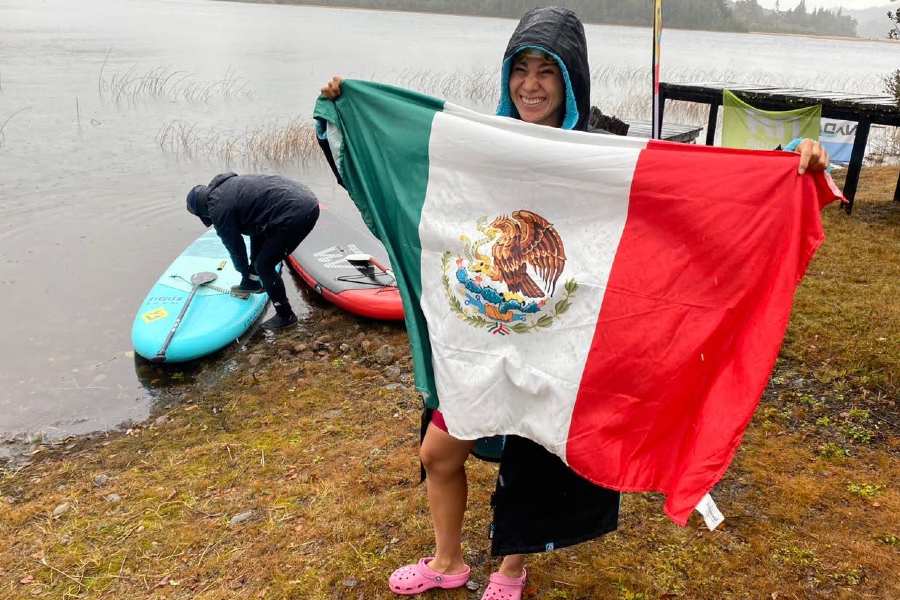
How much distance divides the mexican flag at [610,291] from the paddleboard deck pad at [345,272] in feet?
11.5

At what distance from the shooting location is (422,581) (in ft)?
8.89

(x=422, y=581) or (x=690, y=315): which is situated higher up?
(x=690, y=315)

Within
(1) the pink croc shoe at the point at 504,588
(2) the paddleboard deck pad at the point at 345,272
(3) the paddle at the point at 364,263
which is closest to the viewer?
(1) the pink croc shoe at the point at 504,588

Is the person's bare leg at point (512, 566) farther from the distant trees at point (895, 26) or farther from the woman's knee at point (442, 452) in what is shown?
the distant trees at point (895, 26)

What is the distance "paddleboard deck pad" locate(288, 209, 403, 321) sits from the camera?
6.43m

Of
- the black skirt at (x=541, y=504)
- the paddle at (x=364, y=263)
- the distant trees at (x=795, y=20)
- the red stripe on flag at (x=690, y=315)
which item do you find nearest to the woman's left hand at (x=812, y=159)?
the red stripe on flag at (x=690, y=315)

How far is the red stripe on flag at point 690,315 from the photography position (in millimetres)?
1996

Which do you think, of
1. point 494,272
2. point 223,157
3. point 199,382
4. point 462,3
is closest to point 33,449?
point 199,382

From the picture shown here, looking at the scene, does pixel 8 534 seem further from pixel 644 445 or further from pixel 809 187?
pixel 809 187

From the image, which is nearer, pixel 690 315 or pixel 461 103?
pixel 690 315

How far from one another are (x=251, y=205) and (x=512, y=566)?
4514 millimetres

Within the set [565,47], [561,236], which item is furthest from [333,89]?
[561,236]

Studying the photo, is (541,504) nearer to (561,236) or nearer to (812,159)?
(561,236)

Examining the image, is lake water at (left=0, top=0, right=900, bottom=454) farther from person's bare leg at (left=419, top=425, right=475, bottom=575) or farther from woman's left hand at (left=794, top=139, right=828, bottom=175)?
woman's left hand at (left=794, top=139, right=828, bottom=175)
